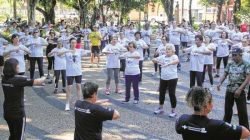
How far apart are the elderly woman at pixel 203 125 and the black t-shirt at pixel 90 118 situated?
4.03 ft

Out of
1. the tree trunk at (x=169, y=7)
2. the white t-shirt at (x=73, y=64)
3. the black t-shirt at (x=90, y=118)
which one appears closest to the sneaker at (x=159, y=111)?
the white t-shirt at (x=73, y=64)

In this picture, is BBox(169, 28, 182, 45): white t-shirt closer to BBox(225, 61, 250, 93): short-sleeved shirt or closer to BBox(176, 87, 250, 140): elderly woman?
BBox(225, 61, 250, 93): short-sleeved shirt

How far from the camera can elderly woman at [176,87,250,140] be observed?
12.3 feet

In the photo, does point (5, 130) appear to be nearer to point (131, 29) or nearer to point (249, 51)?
point (249, 51)

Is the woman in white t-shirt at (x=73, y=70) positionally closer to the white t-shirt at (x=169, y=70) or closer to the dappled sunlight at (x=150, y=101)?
the dappled sunlight at (x=150, y=101)

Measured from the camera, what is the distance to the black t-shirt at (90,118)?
490 cm

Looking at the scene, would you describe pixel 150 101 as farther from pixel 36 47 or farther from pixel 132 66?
pixel 36 47

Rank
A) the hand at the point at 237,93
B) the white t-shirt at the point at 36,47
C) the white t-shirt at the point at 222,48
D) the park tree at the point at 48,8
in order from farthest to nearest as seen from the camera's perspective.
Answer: the park tree at the point at 48,8, the white t-shirt at the point at 222,48, the white t-shirt at the point at 36,47, the hand at the point at 237,93

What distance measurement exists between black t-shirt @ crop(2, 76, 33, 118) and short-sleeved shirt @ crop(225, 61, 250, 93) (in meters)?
3.61

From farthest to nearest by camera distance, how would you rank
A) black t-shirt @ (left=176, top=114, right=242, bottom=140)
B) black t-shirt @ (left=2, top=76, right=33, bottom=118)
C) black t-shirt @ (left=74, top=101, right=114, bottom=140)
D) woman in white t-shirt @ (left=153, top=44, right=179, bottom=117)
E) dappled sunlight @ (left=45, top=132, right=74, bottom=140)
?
woman in white t-shirt @ (left=153, top=44, right=179, bottom=117)
dappled sunlight @ (left=45, top=132, right=74, bottom=140)
black t-shirt @ (left=2, top=76, right=33, bottom=118)
black t-shirt @ (left=74, top=101, right=114, bottom=140)
black t-shirt @ (left=176, top=114, right=242, bottom=140)

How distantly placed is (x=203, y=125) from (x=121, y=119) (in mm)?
6032

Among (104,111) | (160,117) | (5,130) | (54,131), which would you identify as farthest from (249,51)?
(104,111)

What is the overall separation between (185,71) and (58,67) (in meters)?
6.31

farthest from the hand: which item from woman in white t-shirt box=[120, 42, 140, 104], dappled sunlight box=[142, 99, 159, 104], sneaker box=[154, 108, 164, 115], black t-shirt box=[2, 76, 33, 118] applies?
dappled sunlight box=[142, 99, 159, 104]
